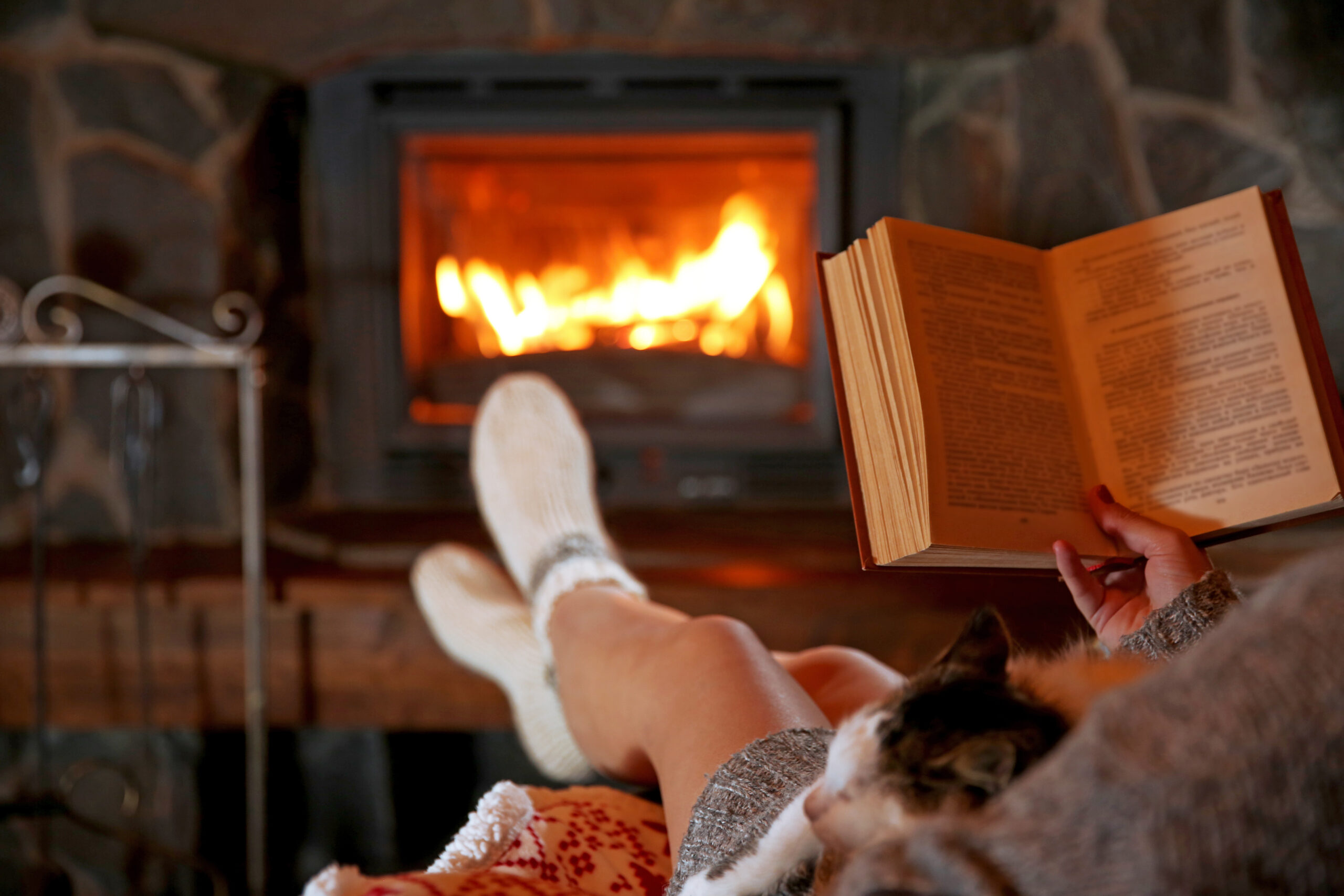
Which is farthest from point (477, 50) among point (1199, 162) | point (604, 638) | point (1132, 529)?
point (1132, 529)

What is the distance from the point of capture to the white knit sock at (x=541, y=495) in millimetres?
865

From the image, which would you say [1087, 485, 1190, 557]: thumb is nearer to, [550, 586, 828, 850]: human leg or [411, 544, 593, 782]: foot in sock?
[550, 586, 828, 850]: human leg

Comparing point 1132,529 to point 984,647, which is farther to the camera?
point 1132,529

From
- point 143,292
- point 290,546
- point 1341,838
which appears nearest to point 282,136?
point 143,292

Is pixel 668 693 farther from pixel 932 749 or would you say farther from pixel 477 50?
pixel 477 50

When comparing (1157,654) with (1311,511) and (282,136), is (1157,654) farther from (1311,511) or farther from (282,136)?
(282,136)

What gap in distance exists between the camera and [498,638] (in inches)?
34.8

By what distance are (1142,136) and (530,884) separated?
1238mm

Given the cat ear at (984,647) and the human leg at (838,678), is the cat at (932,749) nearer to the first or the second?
the cat ear at (984,647)

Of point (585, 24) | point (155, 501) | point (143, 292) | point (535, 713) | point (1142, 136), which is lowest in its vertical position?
point (535, 713)

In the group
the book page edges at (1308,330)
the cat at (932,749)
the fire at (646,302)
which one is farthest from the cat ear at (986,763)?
the fire at (646,302)

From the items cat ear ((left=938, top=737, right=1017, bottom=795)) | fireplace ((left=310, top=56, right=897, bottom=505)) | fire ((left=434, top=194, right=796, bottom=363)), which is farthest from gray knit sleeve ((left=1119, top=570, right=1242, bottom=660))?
A: fire ((left=434, top=194, right=796, bottom=363))

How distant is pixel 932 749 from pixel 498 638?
2.28 feet

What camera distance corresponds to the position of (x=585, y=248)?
4.44ft
